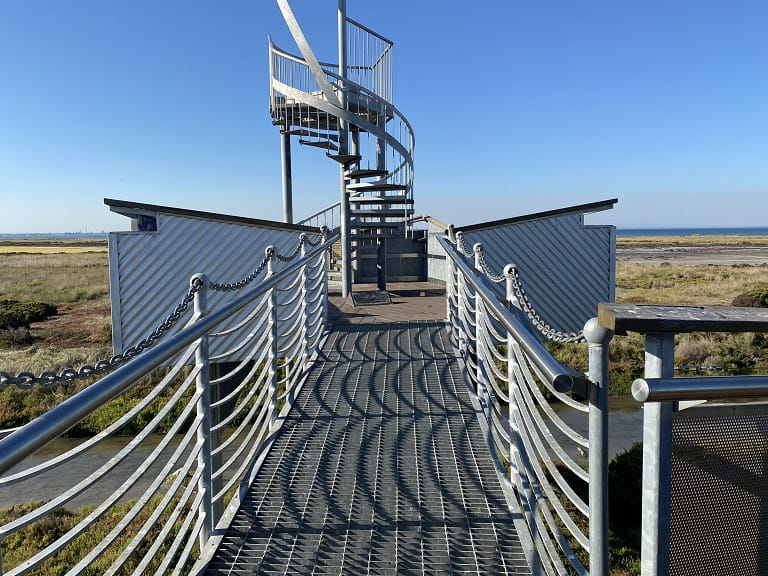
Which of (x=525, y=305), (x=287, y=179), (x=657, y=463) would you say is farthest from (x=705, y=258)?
(x=657, y=463)

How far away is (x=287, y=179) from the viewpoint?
1049 cm

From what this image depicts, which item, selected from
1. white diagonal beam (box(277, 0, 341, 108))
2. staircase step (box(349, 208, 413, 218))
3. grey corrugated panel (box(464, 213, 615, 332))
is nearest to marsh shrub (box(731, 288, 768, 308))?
grey corrugated panel (box(464, 213, 615, 332))

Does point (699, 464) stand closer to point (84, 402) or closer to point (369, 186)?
point (84, 402)

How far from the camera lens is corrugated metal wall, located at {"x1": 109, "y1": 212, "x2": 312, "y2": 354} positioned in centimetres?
614

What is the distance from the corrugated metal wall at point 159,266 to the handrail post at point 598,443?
229 inches

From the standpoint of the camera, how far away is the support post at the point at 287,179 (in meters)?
10.4

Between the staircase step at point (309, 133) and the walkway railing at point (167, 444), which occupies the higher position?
the staircase step at point (309, 133)

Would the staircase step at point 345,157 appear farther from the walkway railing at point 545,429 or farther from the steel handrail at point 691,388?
the steel handrail at point 691,388

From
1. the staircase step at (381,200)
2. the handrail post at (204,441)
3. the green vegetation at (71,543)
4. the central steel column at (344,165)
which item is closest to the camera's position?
the handrail post at (204,441)

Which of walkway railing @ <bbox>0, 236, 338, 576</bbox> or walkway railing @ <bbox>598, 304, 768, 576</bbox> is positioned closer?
walkway railing @ <bbox>598, 304, 768, 576</bbox>

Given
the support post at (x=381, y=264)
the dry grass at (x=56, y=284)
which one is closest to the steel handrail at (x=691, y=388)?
the support post at (x=381, y=264)

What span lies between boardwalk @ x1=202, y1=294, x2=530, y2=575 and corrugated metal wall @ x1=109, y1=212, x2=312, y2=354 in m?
3.06

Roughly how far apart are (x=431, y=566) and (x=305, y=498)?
753mm

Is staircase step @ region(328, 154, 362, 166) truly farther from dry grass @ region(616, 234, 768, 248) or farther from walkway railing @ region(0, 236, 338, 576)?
dry grass @ region(616, 234, 768, 248)
